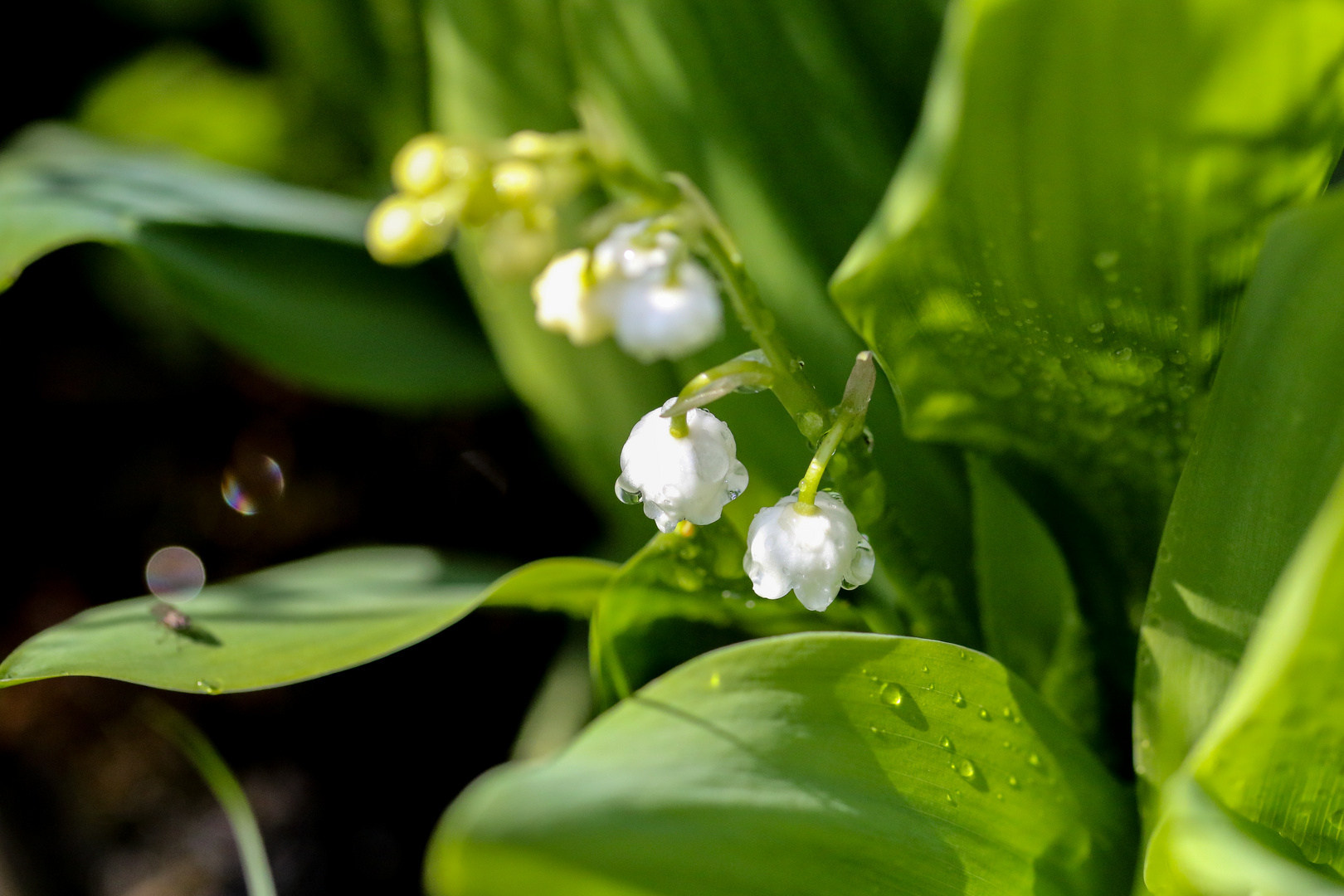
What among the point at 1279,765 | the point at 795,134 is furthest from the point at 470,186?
the point at 1279,765

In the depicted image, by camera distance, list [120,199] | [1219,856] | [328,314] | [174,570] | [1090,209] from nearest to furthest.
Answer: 1. [1219,856]
2. [1090,209]
3. [120,199]
4. [328,314]
5. [174,570]

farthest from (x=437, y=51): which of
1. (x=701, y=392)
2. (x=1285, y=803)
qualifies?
(x=1285, y=803)

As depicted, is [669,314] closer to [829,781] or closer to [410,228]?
[410,228]

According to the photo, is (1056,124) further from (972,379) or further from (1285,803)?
(1285,803)

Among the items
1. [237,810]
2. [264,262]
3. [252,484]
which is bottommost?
[237,810]

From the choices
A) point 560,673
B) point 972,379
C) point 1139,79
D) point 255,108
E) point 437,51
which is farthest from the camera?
point 255,108

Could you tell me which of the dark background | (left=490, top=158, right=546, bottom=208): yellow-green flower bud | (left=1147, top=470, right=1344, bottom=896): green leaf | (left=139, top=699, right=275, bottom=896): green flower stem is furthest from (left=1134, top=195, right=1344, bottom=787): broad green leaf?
the dark background
